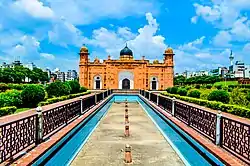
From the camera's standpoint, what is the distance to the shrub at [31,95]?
619 inches

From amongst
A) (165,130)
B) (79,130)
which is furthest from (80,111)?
(165,130)

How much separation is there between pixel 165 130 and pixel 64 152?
377 cm

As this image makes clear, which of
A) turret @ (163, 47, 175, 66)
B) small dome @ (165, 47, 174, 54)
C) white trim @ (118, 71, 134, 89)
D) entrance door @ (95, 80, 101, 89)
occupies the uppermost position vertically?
small dome @ (165, 47, 174, 54)

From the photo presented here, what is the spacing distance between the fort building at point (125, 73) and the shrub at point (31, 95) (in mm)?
34779

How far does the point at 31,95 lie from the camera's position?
15789 mm

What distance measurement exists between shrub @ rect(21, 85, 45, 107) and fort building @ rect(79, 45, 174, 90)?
114 feet

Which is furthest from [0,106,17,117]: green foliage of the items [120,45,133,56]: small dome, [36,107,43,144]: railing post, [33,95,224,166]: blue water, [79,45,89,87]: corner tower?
[120,45,133,56]: small dome

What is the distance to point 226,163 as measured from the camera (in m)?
4.89

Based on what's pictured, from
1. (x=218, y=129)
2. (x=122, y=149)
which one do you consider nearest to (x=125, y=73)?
(x=122, y=149)

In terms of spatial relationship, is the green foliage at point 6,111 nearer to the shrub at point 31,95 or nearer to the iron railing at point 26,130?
the shrub at point 31,95

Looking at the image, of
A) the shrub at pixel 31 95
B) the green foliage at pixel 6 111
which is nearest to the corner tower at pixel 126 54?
the shrub at pixel 31 95

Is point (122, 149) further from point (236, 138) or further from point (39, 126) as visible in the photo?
point (236, 138)

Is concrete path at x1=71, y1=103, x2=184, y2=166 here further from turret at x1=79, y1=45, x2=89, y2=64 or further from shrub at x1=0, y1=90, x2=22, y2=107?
turret at x1=79, y1=45, x2=89, y2=64

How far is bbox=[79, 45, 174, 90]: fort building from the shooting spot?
51031mm
